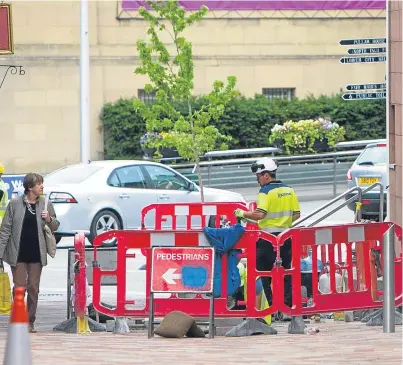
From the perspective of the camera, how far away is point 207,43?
37062 millimetres

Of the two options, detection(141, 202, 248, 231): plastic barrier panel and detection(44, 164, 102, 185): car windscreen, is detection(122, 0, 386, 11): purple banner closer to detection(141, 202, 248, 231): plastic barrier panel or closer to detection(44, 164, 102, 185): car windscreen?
detection(44, 164, 102, 185): car windscreen

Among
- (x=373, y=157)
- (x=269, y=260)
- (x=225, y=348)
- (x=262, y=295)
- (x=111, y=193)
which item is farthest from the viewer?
(x=373, y=157)

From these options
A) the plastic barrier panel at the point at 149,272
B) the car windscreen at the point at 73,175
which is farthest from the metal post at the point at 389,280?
→ the car windscreen at the point at 73,175

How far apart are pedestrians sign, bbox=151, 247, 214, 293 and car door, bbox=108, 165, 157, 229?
1049 centimetres

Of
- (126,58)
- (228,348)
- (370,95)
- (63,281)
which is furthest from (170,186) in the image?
(126,58)

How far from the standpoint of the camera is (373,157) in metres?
26.3

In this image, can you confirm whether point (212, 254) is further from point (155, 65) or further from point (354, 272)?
point (155, 65)

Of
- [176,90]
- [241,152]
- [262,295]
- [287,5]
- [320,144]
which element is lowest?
[262,295]

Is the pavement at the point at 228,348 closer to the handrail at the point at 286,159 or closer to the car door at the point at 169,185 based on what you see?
the car door at the point at 169,185

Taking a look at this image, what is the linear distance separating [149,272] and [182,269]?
1.31 ft

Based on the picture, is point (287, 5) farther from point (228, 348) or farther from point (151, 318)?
point (228, 348)

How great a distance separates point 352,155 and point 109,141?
6.94m

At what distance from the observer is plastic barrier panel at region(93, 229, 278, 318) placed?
1199 centimetres

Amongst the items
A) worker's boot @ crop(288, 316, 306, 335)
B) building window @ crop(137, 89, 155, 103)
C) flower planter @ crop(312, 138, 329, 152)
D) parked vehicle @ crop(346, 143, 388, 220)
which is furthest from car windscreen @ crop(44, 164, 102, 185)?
building window @ crop(137, 89, 155, 103)
